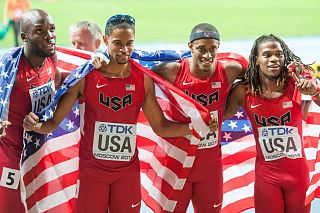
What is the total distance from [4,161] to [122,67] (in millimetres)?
1237

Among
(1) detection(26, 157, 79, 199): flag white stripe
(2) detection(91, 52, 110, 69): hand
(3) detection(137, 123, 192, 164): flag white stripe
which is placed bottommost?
(1) detection(26, 157, 79, 199): flag white stripe

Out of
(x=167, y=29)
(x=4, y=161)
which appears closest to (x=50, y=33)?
(x=4, y=161)

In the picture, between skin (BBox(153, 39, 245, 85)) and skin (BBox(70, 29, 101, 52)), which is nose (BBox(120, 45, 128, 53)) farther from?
skin (BBox(70, 29, 101, 52))

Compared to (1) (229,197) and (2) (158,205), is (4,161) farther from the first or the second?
(1) (229,197)

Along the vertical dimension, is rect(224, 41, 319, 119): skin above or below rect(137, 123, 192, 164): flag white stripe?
above

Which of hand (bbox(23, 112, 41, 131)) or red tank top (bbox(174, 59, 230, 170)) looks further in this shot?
red tank top (bbox(174, 59, 230, 170))

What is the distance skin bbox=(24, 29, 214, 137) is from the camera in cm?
505

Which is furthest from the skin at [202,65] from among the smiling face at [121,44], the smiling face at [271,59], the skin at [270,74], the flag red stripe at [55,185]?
the flag red stripe at [55,185]

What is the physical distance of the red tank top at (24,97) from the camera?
5226 millimetres

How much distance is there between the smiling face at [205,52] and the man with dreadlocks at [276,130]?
406 millimetres

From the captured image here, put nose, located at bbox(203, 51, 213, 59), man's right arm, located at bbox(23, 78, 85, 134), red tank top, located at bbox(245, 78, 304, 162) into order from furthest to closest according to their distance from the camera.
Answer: red tank top, located at bbox(245, 78, 304, 162), nose, located at bbox(203, 51, 213, 59), man's right arm, located at bbox(23, 78, 85, 134)

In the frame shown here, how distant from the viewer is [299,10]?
2289 cm

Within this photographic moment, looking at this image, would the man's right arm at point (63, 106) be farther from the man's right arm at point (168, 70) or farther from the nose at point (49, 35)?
the man's right arm at point (168, 70)

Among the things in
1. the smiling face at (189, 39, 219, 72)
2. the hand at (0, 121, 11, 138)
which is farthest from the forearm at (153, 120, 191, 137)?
the hand at (0, 121, 11, 138)
